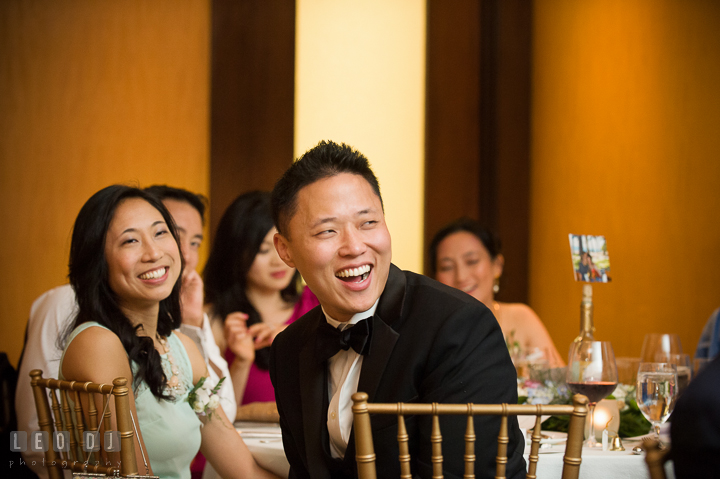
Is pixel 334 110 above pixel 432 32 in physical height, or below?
below

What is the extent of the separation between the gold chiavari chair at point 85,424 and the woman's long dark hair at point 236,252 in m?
1.58

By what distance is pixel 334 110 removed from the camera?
484cm

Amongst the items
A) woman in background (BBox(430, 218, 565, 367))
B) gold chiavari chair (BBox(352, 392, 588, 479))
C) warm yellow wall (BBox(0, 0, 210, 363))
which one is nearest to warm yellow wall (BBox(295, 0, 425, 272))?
warm yellow wall (BBox(0, 0, 210, 363))

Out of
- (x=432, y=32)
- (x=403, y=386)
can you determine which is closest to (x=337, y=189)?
Answer: (x=403, y=386)

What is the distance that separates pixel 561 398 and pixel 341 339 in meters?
0.92

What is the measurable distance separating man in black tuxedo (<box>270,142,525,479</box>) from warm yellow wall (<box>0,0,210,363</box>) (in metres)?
2.96

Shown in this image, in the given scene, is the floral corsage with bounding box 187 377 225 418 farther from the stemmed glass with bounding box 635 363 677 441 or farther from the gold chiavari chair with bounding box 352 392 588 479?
the stemmed glass with bounding box 635 363 677 441

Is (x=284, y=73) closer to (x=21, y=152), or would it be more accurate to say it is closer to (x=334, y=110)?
(x=334, y=110)

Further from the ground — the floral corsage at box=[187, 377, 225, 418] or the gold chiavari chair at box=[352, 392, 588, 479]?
the gold chiavari chair at box=[352, 392, 588, 479]

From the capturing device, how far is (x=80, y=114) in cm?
427

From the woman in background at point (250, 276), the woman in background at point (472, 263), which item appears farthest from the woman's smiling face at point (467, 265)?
the woman in background at point (250, 276)

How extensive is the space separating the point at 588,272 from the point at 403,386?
1.29 metres

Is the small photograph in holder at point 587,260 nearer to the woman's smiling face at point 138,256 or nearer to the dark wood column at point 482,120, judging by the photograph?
the woman's smiling face at point 138,256

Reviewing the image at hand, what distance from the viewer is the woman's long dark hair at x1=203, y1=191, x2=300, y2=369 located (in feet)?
10.5
